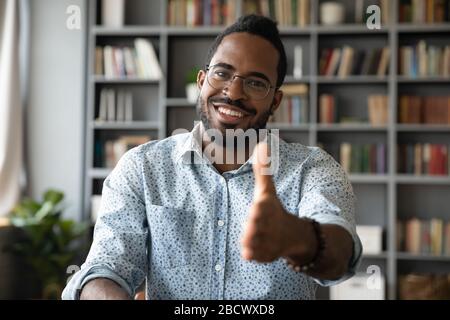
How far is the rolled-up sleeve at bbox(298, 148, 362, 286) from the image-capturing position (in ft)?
3.34

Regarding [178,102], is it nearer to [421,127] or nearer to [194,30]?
[194,30]

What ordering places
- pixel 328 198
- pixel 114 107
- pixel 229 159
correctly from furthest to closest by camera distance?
1. pixel 114 107
2. pixel 229 159
3. pixel 328 198

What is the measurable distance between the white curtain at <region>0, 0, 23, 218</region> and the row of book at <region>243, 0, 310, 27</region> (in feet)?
5.08

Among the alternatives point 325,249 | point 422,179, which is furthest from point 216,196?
point 422,179

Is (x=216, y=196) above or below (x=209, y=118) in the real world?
below

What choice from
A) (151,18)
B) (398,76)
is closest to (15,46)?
(151,18)

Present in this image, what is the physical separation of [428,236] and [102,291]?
3394mm

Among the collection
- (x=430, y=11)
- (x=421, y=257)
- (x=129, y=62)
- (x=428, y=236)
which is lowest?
(x=421, y=257)

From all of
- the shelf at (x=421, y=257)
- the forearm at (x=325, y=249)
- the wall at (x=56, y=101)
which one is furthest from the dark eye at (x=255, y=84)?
the wall at (x=56, y=101)

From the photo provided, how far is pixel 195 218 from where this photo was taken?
4.25 ft

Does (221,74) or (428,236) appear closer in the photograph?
(221,74)

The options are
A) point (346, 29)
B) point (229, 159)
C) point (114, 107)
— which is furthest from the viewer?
point (114, 107)

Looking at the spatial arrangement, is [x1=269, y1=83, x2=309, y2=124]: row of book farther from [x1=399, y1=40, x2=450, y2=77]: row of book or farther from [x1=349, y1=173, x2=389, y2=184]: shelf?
[x1=399, y1=40, x2=450, y2=77]: row of book

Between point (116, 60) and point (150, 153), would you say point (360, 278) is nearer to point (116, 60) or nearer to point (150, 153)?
point (116, 60)
